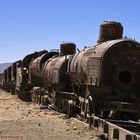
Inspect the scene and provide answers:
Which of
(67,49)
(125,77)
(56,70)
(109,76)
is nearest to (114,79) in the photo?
(109,76)

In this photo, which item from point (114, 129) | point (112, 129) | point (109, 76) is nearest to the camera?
point (114, 129)

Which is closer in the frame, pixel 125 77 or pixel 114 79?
pixel 114 79

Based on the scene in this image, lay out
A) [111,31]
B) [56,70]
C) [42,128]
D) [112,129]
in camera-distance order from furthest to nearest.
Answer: [56,70] < [111,31] < [42,128] < [112,129]

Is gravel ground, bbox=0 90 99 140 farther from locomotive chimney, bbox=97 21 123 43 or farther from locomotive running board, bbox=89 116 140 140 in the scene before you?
locomotive chimney, bbox=97 21 123 43

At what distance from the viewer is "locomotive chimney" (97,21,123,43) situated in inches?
774

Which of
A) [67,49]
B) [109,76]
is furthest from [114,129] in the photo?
[67,49]

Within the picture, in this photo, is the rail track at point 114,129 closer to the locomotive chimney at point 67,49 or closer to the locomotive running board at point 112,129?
the locomotive running board at point 112,129

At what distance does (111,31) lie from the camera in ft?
64.7

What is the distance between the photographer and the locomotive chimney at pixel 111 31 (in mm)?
19656

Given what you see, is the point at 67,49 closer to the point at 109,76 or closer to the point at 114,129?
the point at 109,76

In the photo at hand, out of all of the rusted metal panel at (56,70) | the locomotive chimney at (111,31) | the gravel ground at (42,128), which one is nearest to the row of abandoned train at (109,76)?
the locomotive chimney at (111,31)

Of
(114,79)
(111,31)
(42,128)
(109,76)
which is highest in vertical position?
(111,31)

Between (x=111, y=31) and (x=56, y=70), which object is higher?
(x=111, y=31)

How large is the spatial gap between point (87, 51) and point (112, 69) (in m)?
2.18
